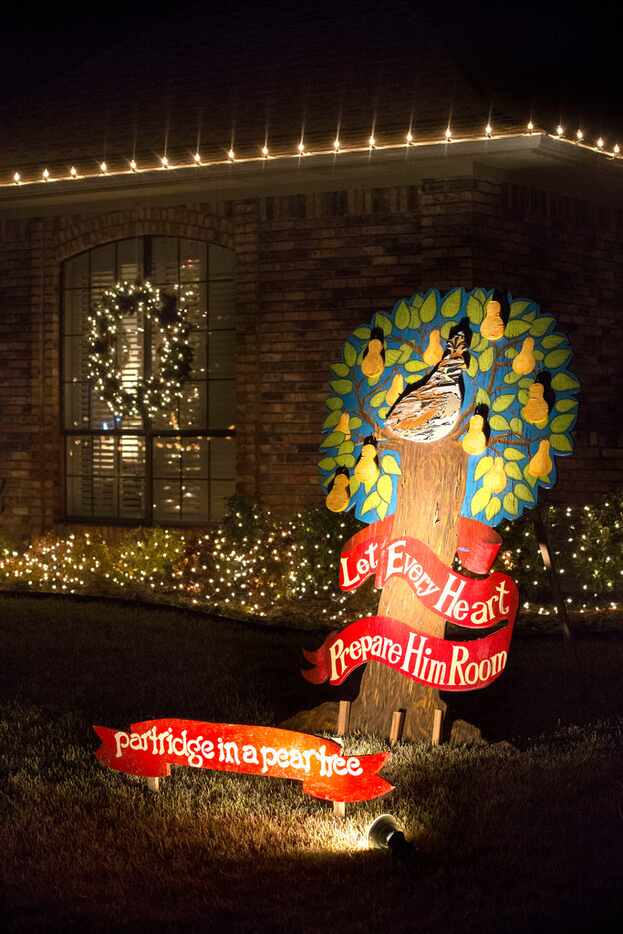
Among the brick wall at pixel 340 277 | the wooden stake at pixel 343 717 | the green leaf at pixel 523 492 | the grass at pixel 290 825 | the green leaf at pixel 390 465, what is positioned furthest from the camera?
the brick wall at pixel 340 277

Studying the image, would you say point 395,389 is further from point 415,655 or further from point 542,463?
point 415,655

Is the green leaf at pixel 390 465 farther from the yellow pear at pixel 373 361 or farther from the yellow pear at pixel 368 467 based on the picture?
the yellow pear at pixel 373 361

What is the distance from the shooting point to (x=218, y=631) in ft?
38.4

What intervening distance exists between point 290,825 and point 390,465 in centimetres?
245

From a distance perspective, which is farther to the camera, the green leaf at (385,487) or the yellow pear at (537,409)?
the green leaf at (385,487)

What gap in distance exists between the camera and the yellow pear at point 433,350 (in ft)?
26.8

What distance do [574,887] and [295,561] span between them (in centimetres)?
792

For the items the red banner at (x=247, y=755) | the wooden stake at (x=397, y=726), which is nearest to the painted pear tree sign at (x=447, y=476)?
the wooden stake at (x=397, y=726)

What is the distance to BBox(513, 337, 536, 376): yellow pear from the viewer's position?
8008mm

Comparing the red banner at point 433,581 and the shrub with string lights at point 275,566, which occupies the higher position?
the red banner at point 433,581

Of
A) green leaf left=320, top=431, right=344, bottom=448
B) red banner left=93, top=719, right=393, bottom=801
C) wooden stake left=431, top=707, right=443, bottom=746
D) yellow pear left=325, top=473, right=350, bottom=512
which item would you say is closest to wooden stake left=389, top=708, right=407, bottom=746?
wooden stake left=431, top=707, right=443, bottom=746

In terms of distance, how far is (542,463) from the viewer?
799cm

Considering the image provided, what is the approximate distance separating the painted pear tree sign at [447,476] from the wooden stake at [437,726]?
15 centimetres

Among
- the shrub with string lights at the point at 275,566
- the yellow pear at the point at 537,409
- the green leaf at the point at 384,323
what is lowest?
the shrub with string lights at the point at 275,566
